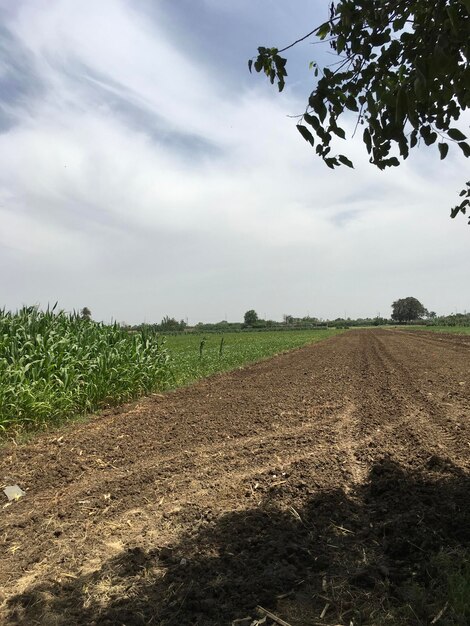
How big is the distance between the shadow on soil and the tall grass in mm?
4402

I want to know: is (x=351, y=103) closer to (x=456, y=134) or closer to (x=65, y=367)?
(x=456, y=134)

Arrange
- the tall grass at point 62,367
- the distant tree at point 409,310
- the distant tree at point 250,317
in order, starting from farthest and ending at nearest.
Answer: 1. the distant tree at point 409,310
2. the distant tree at point 250,317
3. the tall grass at point 62,367

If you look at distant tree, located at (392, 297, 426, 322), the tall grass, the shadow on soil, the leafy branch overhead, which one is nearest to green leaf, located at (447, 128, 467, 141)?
the leafy branch overhead

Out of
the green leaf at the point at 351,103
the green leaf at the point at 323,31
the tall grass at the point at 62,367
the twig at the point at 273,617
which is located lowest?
the twig at the point at 273,617

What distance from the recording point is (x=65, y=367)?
8.43 m

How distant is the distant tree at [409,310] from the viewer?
16588 centimetres

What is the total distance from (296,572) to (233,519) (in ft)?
3.07

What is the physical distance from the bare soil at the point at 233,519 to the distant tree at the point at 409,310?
6699 inches

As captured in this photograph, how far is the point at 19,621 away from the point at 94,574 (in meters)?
0.55

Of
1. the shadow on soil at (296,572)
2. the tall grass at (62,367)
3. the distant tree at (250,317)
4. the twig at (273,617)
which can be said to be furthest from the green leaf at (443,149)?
the distant tree at (250,317)

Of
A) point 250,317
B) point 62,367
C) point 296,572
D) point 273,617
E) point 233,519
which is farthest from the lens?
point 250,317

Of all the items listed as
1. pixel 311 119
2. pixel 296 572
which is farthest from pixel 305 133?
pixel 296 572

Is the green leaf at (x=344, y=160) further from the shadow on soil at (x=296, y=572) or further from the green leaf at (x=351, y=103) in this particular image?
the shadow on soil at (x=296, y=572)

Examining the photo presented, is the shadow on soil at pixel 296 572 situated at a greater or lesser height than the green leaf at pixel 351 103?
lesser
